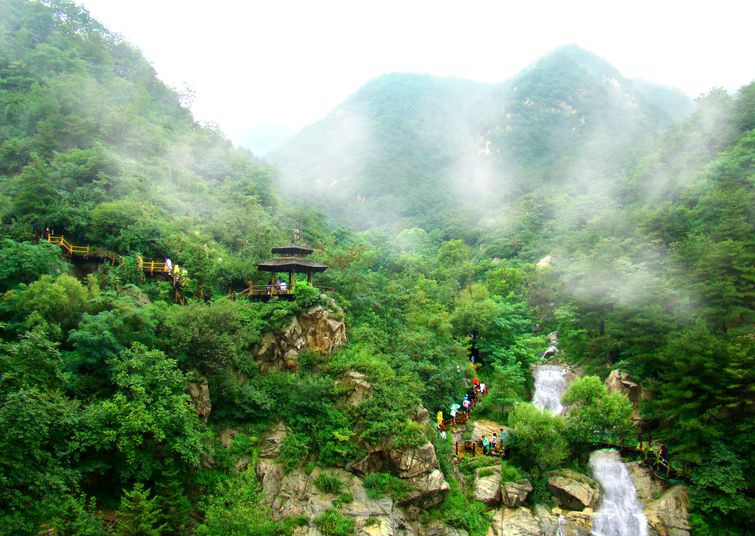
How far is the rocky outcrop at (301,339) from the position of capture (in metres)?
24.7

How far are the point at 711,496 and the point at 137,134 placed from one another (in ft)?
156

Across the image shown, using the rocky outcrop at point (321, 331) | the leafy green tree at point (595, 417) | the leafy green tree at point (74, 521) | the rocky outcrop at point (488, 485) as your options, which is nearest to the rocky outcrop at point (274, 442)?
the rocky outcrop at point (321, 331)

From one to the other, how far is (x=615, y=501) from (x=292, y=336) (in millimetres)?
17056

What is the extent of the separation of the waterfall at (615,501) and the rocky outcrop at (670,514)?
39 cm

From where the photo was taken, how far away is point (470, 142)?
112125 millimetres

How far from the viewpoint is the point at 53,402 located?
15367mm

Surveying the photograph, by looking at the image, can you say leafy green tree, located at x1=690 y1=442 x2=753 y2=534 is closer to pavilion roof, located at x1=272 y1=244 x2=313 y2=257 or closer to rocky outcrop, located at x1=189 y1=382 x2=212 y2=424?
rocky outcrop, located at x1=189 y1=382 x2=212 y2=424

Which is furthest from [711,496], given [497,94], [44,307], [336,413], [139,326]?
[497,94]

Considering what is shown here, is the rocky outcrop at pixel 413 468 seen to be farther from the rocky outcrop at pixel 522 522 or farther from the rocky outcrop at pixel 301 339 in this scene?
the rocky outcrop at pixel 301 339

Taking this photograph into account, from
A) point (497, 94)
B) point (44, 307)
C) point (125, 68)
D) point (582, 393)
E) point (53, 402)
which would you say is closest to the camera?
point (53, 402)

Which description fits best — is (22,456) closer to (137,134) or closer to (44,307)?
(44,307)

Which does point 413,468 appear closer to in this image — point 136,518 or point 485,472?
point 485,472

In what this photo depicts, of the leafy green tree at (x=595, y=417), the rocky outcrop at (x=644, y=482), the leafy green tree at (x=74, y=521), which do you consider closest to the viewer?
the leafy green tree at (x=74, y=521)

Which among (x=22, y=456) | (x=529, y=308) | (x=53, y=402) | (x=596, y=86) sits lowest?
(x=22, y=456)
